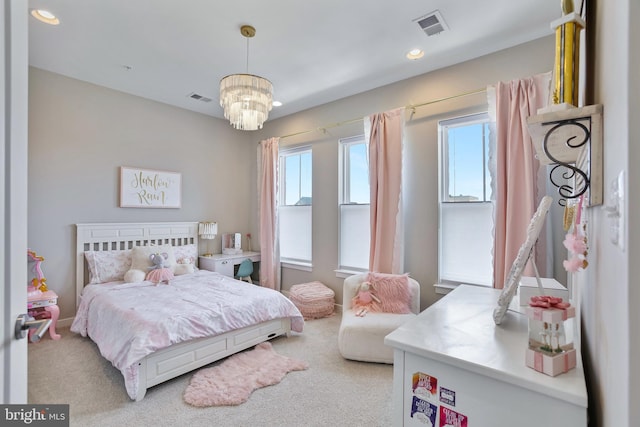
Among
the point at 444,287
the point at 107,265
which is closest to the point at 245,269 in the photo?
the point at 107,265

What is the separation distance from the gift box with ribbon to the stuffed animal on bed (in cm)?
348

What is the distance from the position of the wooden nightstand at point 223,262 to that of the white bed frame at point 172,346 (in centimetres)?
35

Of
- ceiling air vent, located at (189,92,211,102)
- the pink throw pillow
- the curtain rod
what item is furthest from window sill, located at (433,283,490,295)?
ceiling air vent, located at (189,92,211,102)

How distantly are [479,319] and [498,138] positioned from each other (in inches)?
73.9

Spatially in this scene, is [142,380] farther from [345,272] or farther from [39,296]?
[345,272]

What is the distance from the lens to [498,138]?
8.72 ft

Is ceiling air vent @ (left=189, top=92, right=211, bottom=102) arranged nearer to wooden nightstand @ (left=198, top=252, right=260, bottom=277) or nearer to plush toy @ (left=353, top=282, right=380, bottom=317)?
wooden nightstand @ (left=198, top=252, right=260, bottom=277)

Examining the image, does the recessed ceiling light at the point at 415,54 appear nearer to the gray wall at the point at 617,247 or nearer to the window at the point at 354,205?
the window at the point at 354,205

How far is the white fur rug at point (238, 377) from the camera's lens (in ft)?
6.86

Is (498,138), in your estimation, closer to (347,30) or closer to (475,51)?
(475,51)

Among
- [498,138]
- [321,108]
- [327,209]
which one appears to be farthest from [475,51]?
[327,209]

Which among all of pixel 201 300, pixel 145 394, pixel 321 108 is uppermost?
pixel 321 108

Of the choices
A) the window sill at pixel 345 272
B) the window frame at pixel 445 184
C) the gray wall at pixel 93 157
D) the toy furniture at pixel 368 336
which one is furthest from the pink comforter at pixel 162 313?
the window frame at pixel 445 184

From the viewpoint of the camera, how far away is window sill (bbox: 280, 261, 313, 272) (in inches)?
171
